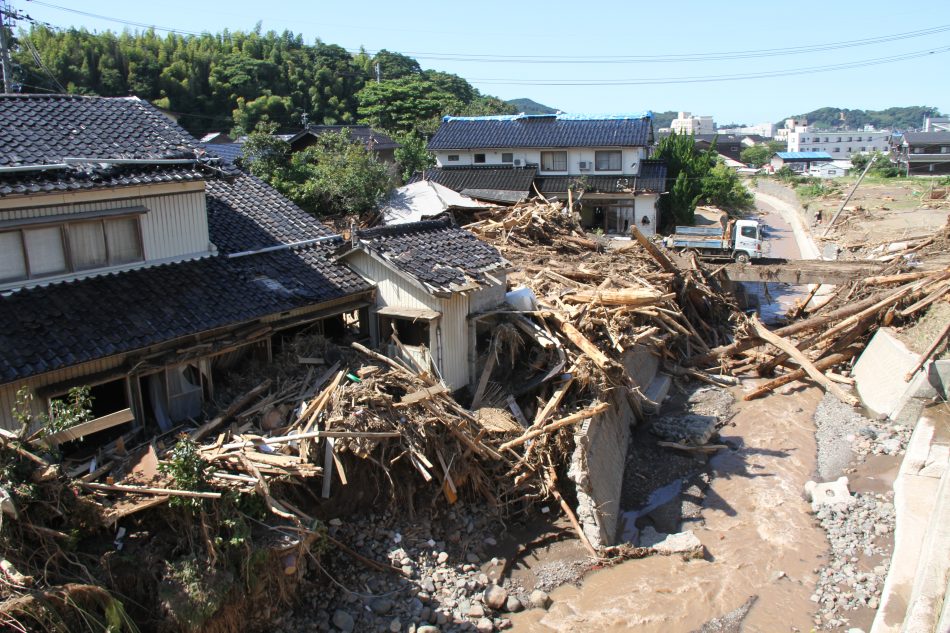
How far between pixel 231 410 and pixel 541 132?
28.5 metres

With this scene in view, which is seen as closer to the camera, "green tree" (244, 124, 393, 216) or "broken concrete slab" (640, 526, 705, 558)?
"broken concrete slab" (640, 526, 705, 558)

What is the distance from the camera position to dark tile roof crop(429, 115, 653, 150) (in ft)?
117

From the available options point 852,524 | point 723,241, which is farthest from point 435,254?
point 723,241

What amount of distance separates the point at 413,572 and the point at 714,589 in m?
4.93

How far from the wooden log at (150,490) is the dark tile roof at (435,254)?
5391 millimetres

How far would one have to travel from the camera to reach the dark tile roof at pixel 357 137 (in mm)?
36875

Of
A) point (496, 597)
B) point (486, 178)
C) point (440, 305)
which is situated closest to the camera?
point (496, 597)

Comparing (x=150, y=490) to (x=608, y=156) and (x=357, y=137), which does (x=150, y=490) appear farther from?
(x=357, y=137)

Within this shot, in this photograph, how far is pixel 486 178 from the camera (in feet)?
115

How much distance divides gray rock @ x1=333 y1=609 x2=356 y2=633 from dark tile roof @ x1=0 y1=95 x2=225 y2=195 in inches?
301

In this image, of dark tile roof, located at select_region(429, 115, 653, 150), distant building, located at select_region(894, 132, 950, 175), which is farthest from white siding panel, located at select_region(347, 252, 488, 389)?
distant building, located at select_region(894, 132, 950, 175)

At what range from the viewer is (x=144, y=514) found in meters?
9.51

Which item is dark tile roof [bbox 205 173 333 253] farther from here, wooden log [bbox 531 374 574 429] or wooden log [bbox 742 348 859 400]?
wooden log [bbox 742 348 859 400]

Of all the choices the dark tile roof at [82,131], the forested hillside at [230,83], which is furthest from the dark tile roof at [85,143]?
the forested hillside at [230,83]
